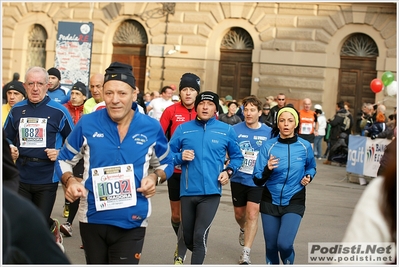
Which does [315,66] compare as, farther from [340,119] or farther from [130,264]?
[130,264]

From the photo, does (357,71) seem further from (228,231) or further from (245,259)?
(245,259)

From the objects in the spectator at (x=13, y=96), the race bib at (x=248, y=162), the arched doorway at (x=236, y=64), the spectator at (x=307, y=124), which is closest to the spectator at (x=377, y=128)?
the spectator at (x=307, y=124)

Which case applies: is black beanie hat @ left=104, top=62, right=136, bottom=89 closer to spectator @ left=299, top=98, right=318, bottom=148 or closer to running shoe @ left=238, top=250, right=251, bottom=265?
running shoe @ left=238, top=250, right=251, bottom=265

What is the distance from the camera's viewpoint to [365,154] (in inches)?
687

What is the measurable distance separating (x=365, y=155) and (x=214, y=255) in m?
9.25

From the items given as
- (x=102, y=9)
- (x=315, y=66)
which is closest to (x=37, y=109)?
(x=315, y=66)

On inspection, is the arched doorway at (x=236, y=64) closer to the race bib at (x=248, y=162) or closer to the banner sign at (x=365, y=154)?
the banner sign at (x=365, y=154)

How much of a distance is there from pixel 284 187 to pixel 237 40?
73.3 feet

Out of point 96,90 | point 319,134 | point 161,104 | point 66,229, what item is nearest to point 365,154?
point 161,104

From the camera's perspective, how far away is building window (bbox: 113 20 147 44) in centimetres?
3061

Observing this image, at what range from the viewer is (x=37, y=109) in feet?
25.7

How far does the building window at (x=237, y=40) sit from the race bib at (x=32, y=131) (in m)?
21.7

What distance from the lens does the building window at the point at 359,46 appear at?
89.5ft

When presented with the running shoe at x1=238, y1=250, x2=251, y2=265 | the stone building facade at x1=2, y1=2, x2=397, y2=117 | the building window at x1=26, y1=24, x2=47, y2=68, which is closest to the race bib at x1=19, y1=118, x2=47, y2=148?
the running shoe at x1=238, y1=250, x2=251, y2=265
